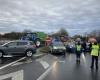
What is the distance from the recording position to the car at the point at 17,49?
991 inches

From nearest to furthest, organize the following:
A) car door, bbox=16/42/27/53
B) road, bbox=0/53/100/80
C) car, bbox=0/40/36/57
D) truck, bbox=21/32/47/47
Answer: road, bbox=0/53/100/80
car, bbox=0/40/36/57
car door, bbox=16/42/27/53
truck, bbox=21/32/47/47

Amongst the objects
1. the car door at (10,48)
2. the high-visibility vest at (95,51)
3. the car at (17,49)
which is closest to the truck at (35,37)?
the car at (17,49)

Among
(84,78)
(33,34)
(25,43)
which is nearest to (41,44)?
(33,34)

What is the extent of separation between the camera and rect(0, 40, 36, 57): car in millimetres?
25172

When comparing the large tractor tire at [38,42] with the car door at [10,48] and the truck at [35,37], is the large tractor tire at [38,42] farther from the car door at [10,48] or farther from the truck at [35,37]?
the car door at [10,48]

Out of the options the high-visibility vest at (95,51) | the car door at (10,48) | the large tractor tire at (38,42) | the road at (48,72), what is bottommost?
the large tractor tire at (38,42)

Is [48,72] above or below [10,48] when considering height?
below

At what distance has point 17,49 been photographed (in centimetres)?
2562

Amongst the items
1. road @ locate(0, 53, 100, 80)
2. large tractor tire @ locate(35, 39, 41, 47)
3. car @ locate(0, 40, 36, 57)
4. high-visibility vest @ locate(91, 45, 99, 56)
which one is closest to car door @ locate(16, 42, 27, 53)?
car @ locate(0, 40, 36, 57)

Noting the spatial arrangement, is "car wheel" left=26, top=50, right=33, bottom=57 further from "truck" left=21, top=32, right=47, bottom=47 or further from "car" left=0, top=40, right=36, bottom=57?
"truck" left=21, top=32, right=47, bottom=47

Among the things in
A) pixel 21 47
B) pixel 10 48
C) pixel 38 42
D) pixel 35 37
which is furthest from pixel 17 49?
pixel 35 37

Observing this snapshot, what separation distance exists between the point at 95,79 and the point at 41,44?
36.3 meters

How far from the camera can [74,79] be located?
11.3m

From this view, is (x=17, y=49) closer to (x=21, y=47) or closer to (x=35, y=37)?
(x=21, y=47)
